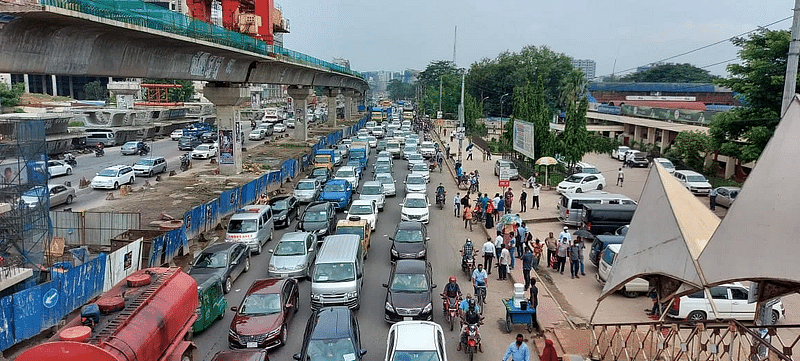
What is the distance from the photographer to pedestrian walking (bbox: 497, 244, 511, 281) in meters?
17.8

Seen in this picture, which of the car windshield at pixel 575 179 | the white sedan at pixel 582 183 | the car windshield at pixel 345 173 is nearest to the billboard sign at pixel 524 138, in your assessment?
the car windshield at pixel 575 179

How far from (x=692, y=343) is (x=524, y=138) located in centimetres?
2916

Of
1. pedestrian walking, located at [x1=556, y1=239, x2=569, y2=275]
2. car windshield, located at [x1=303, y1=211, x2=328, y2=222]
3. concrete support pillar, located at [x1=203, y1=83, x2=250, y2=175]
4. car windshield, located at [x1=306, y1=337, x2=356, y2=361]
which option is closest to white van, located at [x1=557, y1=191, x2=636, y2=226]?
pedestrian walking, located at [x1=556, y1=239, x2=569, y2=275]

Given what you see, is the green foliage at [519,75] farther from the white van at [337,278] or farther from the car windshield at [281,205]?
the white van at [337,278]

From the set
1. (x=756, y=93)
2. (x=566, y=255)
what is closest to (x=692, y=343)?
(x=566, y=255)

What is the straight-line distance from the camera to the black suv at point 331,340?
10.8 metres

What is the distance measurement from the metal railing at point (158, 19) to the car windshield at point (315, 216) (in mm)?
8413

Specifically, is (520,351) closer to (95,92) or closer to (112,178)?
(112,178)

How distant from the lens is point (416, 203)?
1007 inches

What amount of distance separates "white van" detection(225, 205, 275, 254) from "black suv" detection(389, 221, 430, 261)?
15.1 ft

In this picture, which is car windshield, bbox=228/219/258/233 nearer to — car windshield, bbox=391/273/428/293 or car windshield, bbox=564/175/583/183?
car windshield, bbox=391/273/428/293

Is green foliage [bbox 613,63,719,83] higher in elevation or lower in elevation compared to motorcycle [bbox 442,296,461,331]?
higher

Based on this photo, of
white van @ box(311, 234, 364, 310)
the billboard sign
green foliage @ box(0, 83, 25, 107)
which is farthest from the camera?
green foliage @ box(0, 83, 25, 107)

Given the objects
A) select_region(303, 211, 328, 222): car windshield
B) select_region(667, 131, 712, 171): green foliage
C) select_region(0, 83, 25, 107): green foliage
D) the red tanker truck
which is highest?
select_region(0, 83, 25, 107): green foliage
